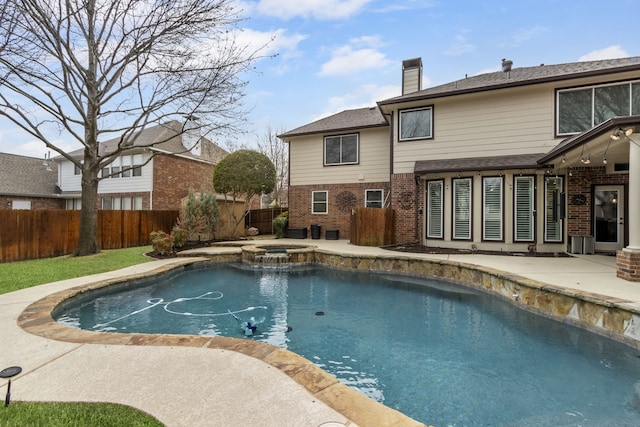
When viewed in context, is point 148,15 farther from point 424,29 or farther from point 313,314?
point 313,314

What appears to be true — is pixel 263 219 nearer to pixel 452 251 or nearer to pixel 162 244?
pixel 162 244

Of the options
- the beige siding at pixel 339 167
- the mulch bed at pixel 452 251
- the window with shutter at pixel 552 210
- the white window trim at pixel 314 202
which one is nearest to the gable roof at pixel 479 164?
the window with shutter at pixel 552 210

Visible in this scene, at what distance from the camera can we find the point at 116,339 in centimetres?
346

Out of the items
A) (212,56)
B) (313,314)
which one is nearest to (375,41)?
(212,56)

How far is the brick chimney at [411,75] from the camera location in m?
13.9

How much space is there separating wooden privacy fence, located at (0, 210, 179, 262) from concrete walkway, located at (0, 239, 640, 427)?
319 inches

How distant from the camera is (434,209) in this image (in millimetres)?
11023

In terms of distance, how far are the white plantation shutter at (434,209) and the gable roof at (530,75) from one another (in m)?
3.06

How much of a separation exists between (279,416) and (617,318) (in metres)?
4.80

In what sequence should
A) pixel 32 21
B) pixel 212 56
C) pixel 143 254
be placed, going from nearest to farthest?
pixel 32 21, pixel 212 56, pixel 143 254

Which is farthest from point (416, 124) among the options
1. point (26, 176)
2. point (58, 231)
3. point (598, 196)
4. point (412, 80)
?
point (26, 176)

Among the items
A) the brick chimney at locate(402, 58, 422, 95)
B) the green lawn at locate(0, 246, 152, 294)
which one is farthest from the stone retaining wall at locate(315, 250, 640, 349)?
the brick chimney at locate(402, 58, 422, 95)

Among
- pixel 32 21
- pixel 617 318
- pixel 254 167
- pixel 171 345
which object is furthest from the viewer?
pixel 254 167

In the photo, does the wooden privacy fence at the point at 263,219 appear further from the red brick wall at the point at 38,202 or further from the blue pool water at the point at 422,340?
the red brick wall at the point at 38,202
